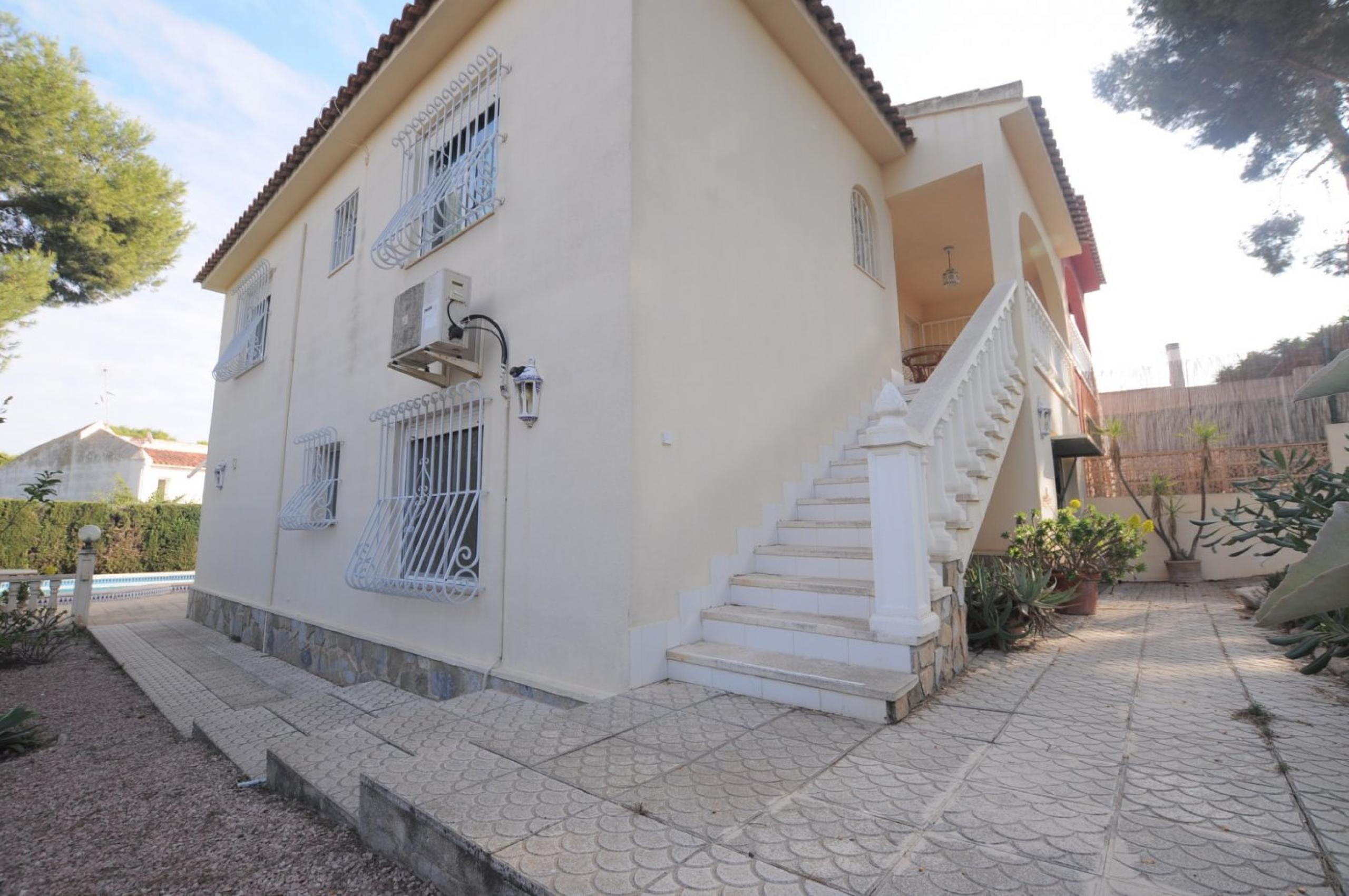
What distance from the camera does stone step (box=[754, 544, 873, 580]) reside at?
437cm

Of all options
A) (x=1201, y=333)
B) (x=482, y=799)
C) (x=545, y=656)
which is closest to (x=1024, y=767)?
(x=482, y=799)

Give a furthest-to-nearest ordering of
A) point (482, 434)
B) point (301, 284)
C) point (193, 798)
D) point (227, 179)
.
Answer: point (227, 179) < point (301, 284) < point (482, 434) < point (193, 798)

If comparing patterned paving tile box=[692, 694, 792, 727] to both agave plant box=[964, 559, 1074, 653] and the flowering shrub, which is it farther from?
the flowering shrub

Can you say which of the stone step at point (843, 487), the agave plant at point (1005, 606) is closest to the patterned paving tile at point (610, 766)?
the agave plant at point (1005, 606)

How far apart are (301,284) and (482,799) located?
9284 mm

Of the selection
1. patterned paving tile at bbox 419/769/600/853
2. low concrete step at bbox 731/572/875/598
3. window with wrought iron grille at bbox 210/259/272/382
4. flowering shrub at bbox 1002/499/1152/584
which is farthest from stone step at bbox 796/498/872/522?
window with wrought iron grille at bbox 210/259/272/382

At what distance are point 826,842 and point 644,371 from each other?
9.47 ft

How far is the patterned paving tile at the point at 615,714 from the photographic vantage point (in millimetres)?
3176

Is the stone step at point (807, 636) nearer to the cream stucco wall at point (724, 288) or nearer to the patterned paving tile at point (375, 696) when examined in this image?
the cream stucco wall at point (724, 288)

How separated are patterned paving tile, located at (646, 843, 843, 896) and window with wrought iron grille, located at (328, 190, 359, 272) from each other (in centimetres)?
825

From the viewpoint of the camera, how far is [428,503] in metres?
5.67

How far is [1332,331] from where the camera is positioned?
44.1 ft

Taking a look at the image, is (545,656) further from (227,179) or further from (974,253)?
(227,179)

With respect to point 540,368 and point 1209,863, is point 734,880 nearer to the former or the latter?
point 1209,863
